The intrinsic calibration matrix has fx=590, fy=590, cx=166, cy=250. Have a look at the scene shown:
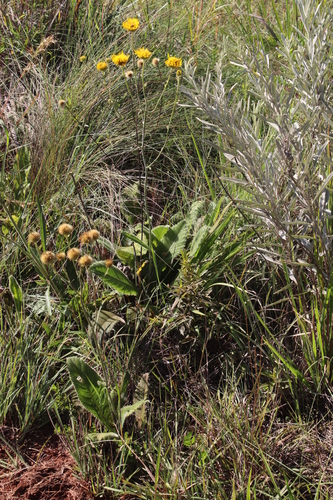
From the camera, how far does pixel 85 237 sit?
4.97ft

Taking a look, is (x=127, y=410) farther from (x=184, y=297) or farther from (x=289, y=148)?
(x=289, y=148)

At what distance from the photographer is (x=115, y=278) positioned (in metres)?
1.89

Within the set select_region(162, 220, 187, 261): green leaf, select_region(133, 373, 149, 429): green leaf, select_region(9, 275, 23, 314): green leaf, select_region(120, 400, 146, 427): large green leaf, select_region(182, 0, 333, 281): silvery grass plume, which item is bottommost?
select_region(133, 373, 149, 429): green leaf

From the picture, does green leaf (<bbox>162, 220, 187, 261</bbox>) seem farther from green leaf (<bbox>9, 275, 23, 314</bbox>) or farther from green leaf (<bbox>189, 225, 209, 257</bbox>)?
green leaf (<bbox>9, 275, 23, 314</bbox>)

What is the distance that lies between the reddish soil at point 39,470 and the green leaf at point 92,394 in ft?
0.52

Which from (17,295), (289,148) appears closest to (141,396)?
(17,295)

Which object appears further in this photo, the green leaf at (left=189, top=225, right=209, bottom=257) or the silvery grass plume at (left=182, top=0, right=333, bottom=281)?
the green leaf at (left=189, top=225, right=209, bottom=257)

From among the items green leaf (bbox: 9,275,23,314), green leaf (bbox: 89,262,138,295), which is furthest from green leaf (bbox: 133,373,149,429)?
green leaf (bbox: 9,275,23,314)

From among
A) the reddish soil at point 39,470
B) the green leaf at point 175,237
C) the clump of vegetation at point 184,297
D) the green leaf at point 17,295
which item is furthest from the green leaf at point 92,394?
the green leaf at point 175,237

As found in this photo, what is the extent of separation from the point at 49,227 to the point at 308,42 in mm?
1151

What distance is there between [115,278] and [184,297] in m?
0.23

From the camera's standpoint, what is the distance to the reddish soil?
1.51m

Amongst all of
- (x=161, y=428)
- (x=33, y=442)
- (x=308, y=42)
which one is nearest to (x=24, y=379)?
(x=33, y=442)

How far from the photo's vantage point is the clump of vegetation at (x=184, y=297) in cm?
Result: 149
